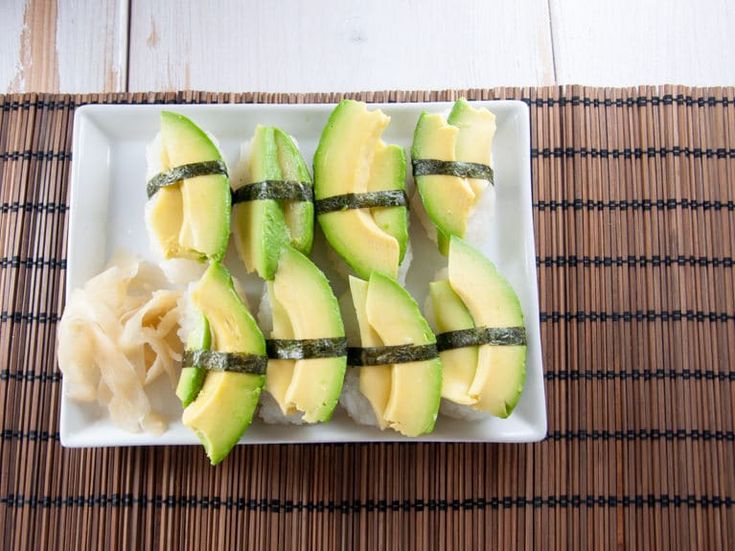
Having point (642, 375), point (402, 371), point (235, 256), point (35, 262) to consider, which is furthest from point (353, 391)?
point (35, 262)

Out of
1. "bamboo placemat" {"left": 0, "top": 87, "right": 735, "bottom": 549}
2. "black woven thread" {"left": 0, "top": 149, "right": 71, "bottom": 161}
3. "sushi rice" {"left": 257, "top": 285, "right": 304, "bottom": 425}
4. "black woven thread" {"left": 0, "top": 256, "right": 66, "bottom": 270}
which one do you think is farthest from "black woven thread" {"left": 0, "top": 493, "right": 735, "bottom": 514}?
"black woven thread" {"left": 0, "top": 149, "right": 71, "bottom": 161}

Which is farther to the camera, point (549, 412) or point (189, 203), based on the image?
point (549, 412)

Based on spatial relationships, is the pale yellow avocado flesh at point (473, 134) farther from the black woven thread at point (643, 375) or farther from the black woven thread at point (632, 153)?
the black woven thread at point (643, 375)

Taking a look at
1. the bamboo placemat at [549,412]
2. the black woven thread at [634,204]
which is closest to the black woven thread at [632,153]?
the bamboo placemat at [549,412]

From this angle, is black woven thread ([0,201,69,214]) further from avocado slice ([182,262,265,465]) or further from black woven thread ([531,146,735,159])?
black woven thread ([531,146,735,159])

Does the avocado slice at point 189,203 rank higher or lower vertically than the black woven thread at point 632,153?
lower

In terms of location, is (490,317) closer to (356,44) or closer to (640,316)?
(640,316)

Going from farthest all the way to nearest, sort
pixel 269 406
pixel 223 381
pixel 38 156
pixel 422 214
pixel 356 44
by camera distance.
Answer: pixel 356 44
pixel 38 156
pixel 422 214
pixel 269 406
pixel 223 381
